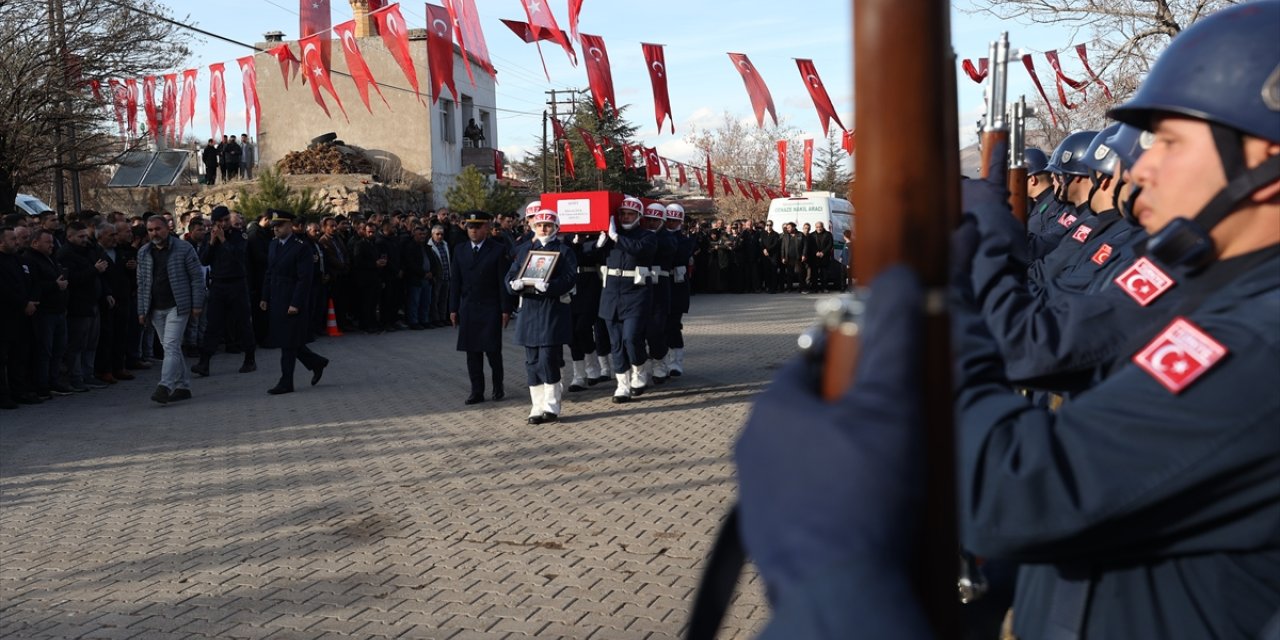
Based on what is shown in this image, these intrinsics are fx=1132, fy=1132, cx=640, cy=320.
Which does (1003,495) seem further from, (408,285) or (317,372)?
(408,285)

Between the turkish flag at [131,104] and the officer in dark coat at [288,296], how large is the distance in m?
11.7

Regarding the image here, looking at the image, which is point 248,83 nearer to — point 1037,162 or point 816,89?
point 816,89

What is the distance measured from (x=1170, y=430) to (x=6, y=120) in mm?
22740

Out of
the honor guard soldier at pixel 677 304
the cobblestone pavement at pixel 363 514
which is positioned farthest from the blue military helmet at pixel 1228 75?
the honor guard soldier at pixel 677 304

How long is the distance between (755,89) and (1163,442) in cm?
1964

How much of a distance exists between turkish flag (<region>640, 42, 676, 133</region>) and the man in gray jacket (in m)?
9.43

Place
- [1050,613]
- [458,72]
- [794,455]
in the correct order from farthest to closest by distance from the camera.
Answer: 1. [458,72]
2. [1050,613]
3. [794,455]

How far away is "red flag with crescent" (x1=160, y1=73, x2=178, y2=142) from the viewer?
23686 mm

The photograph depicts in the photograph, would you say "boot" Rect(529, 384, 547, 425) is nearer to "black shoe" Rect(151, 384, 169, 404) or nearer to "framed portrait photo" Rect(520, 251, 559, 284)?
"framed portrait photo" Rect(520, 251, 559, 284)

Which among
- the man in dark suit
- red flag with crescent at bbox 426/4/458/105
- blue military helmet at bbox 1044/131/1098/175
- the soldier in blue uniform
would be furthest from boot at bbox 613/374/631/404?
the soldier in blue uniform

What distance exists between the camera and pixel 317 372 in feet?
43.7

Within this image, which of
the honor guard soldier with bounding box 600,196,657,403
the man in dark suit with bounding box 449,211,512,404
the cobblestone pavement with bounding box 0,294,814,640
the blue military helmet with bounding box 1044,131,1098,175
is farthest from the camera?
the honor guard soldier with bounding box 600,196,657,403

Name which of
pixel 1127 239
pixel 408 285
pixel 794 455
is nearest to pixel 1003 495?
pixel 794 455

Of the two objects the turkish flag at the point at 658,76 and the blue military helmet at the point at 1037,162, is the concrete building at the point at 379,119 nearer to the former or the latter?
the turkish flag at the point at 658,76
